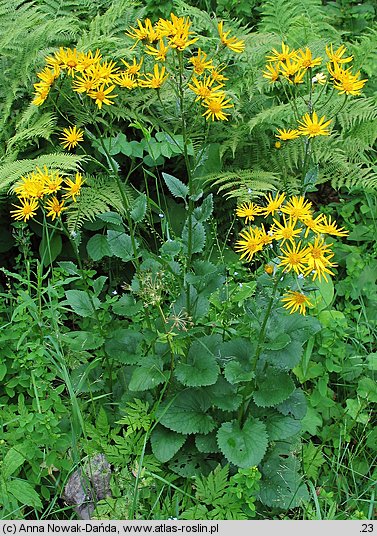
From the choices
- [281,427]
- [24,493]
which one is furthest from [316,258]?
[24,493]

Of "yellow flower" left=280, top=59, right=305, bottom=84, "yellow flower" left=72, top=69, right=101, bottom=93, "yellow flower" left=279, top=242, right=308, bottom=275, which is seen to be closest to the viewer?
"yellow flower" left=279, top=242, right=308, bottom=275

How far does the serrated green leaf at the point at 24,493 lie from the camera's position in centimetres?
210

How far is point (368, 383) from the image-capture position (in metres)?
2.59

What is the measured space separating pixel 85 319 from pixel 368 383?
4.00ft

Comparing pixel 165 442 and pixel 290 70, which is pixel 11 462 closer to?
pixel 165 442

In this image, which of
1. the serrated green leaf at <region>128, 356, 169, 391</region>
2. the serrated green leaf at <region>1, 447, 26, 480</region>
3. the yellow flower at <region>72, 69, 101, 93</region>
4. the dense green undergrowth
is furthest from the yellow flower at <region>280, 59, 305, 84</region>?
the serrated green leaf at <region>1, 447, 26, 480</region>

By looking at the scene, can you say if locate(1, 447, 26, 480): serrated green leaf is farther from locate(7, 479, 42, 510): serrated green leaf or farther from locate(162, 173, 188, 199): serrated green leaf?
locate(162, 173, 188, 199): serrated green leaf

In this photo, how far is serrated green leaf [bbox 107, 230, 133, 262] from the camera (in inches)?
86.1

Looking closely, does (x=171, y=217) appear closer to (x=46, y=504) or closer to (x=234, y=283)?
(x=234, y=283)

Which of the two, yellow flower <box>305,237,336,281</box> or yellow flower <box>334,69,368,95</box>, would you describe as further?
yellow flower <box>334,69,368,95</box>

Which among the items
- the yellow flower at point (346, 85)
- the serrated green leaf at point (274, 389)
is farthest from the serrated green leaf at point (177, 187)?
the serrated green leaf at point (274, 389)

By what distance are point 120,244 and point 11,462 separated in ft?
2.62

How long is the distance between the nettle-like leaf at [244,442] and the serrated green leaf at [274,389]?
10 cm

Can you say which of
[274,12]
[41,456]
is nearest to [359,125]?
[274,12]
